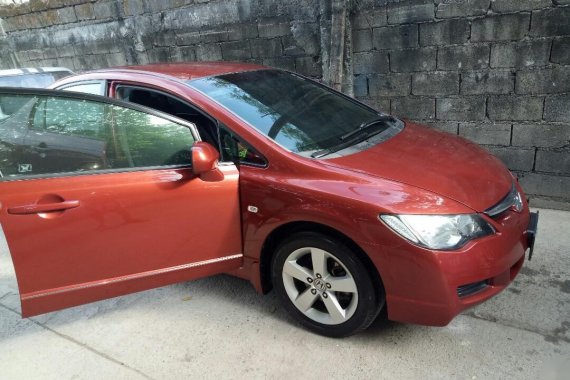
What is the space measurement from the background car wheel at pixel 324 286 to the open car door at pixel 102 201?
0.38 m

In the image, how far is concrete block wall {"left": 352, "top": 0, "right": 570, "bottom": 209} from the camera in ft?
12.3

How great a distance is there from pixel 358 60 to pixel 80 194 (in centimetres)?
332

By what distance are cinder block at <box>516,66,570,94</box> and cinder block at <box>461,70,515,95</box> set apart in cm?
8

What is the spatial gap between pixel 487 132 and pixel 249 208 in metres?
2.83

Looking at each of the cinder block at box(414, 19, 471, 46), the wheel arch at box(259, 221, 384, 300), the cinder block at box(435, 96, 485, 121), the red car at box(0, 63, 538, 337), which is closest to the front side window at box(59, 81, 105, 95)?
the red car at box(0, 63, 538, 337)

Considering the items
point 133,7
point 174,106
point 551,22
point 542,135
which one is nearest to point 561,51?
point 551,22

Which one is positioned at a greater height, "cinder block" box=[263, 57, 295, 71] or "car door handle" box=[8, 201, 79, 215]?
"cinder block" box=[263, 57, 295, 71]

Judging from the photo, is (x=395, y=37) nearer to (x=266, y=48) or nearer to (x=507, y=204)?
(x=266, y=48)

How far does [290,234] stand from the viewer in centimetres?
249

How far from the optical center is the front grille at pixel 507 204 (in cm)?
225

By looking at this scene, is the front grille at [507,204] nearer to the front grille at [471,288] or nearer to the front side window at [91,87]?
the front grille at [471,288]

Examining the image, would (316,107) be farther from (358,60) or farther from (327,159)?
(358,60)

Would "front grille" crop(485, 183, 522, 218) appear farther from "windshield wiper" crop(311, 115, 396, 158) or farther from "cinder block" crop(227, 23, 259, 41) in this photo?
"cinder block" crop(227, 23, 259, 41)

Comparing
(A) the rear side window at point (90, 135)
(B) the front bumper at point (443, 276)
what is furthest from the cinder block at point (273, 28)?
(B) the front bumper at point (443, 276)
